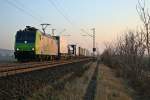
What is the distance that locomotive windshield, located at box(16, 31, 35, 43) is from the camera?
4006cm

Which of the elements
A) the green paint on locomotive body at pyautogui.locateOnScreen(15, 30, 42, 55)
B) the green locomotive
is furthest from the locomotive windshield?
the green paint on locomotive body at pyautogui.locateOnScreen(15, 30, 42, 55)

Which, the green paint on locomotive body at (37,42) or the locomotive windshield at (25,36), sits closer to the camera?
the green paint on locomotive body at (37,42)

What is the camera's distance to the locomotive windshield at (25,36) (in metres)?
40.1

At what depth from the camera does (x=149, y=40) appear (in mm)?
19719

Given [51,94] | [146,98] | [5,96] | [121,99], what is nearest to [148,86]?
[146,98]

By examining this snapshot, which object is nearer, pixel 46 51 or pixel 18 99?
pixel 18 99

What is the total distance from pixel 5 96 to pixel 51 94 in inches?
72.0

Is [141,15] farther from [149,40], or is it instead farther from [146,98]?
[146,98]

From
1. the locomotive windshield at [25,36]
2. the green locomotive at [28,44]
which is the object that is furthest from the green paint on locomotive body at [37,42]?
the locomotive windshield at [25,36]

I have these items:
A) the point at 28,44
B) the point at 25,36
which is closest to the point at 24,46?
the point at 28,44

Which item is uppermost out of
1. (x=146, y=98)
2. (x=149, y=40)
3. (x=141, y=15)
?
(x=141, y=15)

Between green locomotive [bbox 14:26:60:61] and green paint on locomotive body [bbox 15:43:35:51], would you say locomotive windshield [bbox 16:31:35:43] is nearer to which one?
green locomotive [bbox 14:26:60:61]

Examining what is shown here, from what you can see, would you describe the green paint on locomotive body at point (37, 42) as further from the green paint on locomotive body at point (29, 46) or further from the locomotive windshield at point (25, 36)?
the locomotive windshield at point (25, 36)

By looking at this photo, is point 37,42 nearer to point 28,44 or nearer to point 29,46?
point 28,44
